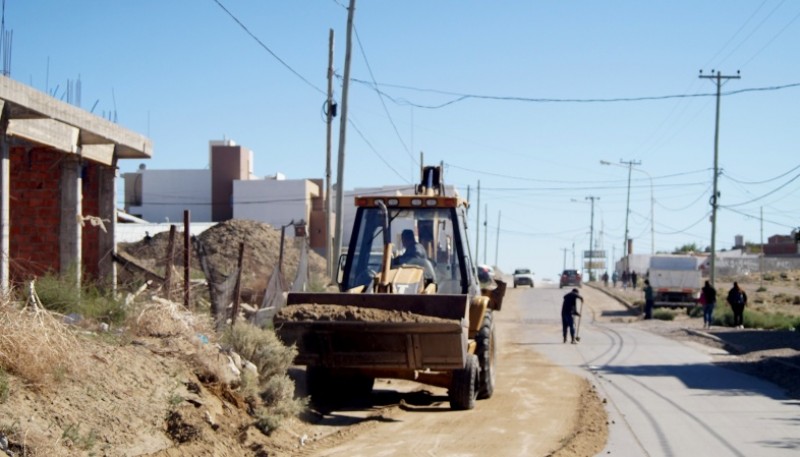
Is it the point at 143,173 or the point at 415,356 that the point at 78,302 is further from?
the point at 143,173

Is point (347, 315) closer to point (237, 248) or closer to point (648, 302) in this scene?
point (237, 248)

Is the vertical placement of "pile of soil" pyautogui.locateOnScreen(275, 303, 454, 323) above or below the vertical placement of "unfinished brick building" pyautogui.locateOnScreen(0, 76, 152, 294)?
below

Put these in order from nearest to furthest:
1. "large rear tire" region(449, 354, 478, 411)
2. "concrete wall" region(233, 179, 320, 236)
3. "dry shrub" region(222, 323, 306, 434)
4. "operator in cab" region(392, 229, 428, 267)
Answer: "dry shrub" region(222, 323, 306, 434) → "large rear tire" region(449, 354, 478, 411) → "operator in cab" region(392, 229, 428, 267) → "concrete wall" region(233, 179, 320, 236)

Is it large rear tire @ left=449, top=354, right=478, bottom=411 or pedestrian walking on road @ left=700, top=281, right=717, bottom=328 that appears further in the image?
pedestrian walking on road @ left=700, top=281, right=717, bottom=328

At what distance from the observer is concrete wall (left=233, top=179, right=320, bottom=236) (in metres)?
62.5

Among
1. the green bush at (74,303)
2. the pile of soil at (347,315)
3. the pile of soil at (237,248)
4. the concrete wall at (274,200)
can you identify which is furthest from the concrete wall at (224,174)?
the pile of soil at (347,315)

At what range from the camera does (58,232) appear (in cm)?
1755

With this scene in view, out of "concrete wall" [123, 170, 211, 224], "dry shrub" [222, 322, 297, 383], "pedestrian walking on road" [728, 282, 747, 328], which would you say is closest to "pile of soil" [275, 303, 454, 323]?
"dry shrub" [222, 322, 297, 383]

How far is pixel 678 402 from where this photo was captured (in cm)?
1561

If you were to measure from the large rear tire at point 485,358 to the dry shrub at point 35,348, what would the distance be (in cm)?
688

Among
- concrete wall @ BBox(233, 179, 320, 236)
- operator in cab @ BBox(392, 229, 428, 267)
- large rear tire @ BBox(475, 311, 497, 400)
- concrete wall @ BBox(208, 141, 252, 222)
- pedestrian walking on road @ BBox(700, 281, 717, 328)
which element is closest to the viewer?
large rear tire @ BBox(475, 311, 497, 400)

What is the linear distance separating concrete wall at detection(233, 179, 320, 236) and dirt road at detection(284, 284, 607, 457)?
45.3m

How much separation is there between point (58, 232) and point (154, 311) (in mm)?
5434

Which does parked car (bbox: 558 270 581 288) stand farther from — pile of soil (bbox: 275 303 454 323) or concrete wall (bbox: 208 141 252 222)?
pile of soil (bbox: 275 303 454 323)
